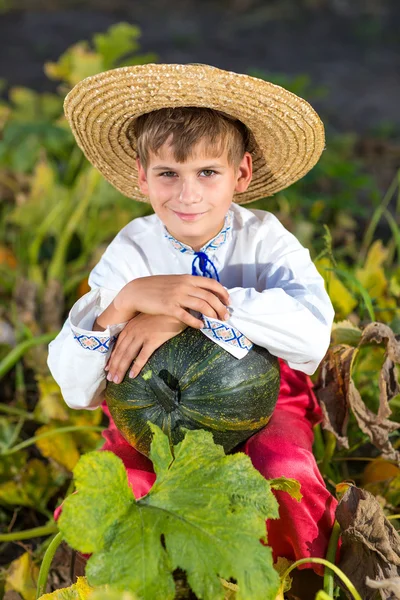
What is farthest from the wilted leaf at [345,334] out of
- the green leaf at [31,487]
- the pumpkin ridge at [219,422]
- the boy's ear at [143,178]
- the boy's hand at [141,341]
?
the green leaf at [31,487]

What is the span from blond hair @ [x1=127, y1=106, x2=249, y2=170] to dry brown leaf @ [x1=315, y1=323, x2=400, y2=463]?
65 centimetres

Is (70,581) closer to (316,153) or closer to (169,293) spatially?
(169,293)

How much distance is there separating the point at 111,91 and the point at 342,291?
4.03ft

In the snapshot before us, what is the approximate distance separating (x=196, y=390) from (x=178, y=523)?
0.41 m

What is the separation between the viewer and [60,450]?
104 inches

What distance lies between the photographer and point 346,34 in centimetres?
955

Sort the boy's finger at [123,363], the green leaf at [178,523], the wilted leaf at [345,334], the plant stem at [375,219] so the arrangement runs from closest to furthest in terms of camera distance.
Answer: the green leaf at [178,523] < the boy's finger at [123,363] < the wilted leaf at [345,334] < the plant stem at [375,219]

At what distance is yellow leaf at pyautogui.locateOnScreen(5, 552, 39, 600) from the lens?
7.10 ft

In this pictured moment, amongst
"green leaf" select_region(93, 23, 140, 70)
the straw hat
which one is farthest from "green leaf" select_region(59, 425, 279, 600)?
"green leaf" select_region(93, 23, 140, 70)

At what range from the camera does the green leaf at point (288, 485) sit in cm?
181

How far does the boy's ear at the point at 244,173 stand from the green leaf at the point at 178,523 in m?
0.78

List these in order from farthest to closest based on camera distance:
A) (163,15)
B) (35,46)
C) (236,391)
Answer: (163,15) < (35,46) < (236,391)

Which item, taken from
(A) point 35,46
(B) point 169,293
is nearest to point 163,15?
(A) point 35,46

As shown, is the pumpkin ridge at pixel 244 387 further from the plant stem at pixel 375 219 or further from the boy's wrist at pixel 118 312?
the plant stem at pixel 375 219
